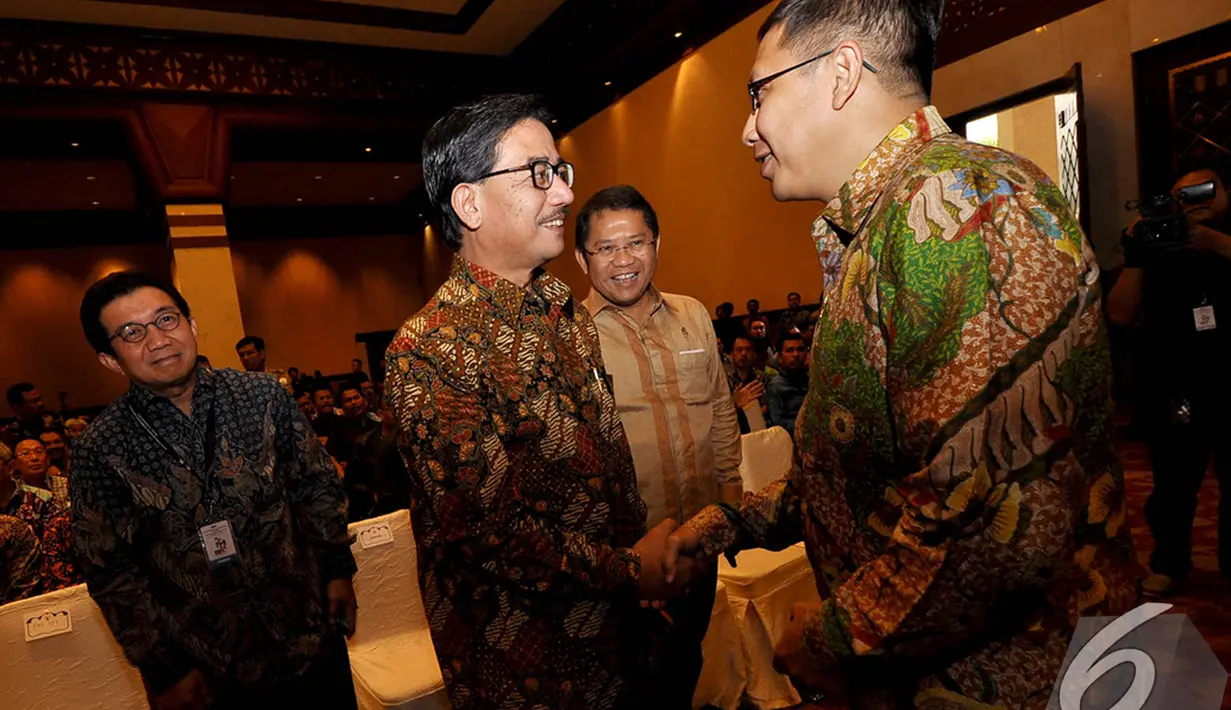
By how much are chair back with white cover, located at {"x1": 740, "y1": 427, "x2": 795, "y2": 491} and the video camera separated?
1.73 meters

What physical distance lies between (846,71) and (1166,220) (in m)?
2.78

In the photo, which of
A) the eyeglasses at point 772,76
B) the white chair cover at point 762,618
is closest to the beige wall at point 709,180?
the white chair cover at point 762,618

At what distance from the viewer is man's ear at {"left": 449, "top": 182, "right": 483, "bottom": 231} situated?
1.41m

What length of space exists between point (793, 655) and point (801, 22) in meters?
0.88

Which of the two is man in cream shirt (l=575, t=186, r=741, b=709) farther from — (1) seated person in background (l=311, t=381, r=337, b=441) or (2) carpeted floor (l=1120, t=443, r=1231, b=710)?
(1) seated person in background (l=311, t=381, r=337, b=441)

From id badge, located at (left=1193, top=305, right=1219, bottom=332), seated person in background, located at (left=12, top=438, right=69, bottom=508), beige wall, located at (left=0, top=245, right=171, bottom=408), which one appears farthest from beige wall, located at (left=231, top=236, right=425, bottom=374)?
id badge, located at (left=1193, top=305, right=1219, bottom=332)

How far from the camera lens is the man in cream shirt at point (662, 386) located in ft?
7.19

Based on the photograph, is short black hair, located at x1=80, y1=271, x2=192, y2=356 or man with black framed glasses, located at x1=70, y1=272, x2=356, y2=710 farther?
short black hair, located at x1=80, y1=271, x2=192, y2=356

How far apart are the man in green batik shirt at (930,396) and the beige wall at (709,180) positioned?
6.58m

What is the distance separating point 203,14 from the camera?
7.68 meters

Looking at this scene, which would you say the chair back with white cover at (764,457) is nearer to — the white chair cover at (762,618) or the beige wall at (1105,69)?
the white chair cover at (762,618)

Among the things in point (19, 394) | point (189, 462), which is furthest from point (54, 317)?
point (189, 462)

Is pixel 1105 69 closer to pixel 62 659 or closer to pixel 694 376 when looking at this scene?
pixel 694 376

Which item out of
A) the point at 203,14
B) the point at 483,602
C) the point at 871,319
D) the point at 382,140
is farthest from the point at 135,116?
the point at 871,319
